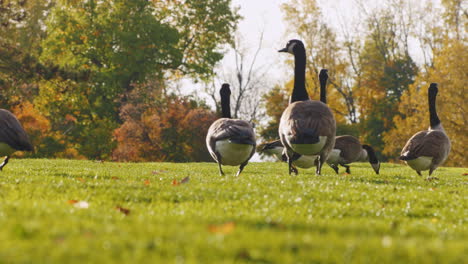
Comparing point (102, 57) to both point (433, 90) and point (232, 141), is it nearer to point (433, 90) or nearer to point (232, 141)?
point (433, 90)

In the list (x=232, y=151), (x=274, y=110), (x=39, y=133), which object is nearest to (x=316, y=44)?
(x=274, y=110)

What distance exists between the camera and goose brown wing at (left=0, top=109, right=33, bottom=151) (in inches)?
499

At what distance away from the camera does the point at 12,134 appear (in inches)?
504

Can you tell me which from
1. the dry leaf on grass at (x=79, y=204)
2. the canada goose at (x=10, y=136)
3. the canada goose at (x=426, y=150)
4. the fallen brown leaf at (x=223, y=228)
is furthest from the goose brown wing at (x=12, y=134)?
the canada goose at (x=426, y=150)

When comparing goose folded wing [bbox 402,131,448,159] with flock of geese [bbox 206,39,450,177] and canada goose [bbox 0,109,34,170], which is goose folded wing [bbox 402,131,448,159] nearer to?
flock of geese [bbox 206,39,450,177]

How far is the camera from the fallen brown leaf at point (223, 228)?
5197 millimetres

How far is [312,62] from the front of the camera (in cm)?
5947

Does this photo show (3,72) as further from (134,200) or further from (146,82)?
(134,200)

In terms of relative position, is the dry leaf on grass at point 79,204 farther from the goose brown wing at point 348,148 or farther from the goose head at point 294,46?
the goose brown wing at point 348,148

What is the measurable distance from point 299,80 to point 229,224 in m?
12.0

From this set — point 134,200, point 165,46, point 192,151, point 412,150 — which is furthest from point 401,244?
point 165,46

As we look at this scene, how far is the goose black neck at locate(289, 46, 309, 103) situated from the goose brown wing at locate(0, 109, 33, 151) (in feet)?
27.6

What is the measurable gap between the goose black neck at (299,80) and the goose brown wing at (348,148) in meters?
3.72

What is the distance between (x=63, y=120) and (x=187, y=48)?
1675cm
